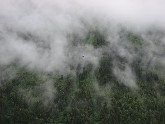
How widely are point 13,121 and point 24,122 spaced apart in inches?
336

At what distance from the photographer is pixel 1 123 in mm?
199250

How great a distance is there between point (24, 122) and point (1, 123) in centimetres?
1817

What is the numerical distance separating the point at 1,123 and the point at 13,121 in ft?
32.8

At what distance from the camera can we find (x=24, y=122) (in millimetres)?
199500

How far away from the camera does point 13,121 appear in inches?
7805
